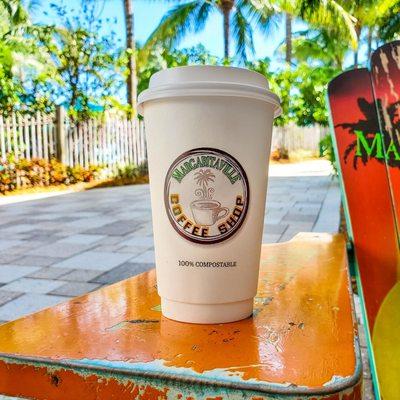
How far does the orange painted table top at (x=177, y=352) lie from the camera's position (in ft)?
1.68

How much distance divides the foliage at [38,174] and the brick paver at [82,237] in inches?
49.0

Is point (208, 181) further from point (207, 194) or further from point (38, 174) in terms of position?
point (38, 174)

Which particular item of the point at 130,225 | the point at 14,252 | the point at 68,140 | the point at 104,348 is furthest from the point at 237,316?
the point at 68,140

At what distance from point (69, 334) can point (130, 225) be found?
465 cm

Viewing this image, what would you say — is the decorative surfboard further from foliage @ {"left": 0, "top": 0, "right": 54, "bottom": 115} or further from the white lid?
foliage @ {"left": 0, "top": 0, "right": 54, "bottom": 115}

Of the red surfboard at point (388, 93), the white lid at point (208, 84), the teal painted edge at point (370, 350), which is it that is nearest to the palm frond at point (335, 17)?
the red surfboard at point (388, 93)

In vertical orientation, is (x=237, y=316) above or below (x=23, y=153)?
below

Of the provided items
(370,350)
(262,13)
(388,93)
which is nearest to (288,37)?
(262,13)

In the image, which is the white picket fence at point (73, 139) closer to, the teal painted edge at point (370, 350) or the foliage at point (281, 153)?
the foliage at point (281, 153)

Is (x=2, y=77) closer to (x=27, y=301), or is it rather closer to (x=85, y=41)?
(x=85, y=41)

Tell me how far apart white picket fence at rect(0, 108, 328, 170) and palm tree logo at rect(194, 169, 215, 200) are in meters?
9.03

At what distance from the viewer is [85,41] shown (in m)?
10.9

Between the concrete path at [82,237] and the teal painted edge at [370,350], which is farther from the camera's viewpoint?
the concrete path at [82,237]

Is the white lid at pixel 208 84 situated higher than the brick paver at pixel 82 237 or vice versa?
the white lid at pixel 208 84
